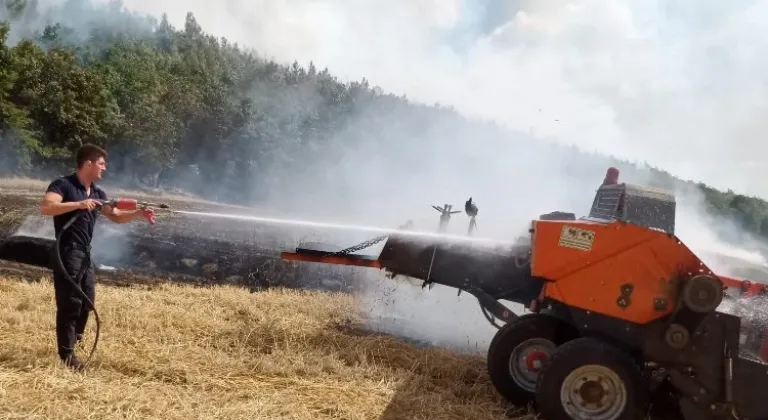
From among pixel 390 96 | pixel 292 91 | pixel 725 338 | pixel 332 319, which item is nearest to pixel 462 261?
pixel 332 319

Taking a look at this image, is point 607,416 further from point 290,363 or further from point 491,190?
point 491,190

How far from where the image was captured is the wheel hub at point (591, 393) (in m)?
4.71

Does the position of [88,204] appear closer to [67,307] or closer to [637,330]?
[67,307]

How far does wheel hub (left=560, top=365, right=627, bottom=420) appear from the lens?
4.71 m

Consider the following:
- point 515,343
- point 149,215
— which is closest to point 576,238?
point 515,343

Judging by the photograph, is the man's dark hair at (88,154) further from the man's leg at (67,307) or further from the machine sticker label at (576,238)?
the machine sticker label at (576,238)

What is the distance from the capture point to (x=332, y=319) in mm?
7926

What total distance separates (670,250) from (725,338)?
80cm

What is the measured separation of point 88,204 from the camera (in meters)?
4.81

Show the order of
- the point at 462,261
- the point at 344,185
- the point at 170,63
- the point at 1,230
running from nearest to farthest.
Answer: the point at 462,261 < the point at 1,230 < the point at 344,185 < the point at 170,63

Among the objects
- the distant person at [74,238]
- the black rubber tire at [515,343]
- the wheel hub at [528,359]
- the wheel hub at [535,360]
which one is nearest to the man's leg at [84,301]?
the distant person at [74,238]

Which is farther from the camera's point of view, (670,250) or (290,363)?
(290,363)

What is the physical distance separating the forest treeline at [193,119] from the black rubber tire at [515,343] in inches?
802

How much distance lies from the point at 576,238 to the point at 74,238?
4082mm
